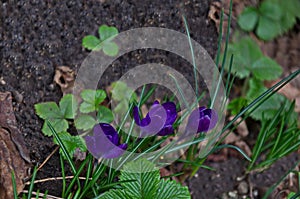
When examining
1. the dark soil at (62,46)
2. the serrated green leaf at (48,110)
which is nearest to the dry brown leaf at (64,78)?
the dark soil at (62,46)

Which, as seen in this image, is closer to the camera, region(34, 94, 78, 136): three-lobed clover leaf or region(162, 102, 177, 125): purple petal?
region(162, 102, 177, 125): purple petal

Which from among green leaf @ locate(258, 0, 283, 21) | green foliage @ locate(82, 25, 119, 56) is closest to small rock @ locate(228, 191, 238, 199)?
green foliage @ locate(82, 25, 119, 56)

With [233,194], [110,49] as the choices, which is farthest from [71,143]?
[233,194]

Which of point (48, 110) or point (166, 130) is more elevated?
point (48, 110)

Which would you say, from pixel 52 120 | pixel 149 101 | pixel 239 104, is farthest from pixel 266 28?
pixel 52 120

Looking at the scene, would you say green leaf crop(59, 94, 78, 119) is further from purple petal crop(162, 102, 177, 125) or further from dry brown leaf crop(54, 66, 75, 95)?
purple petal crop(162, 102, 177, 125)

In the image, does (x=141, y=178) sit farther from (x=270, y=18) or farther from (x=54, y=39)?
(x=270, y=18)

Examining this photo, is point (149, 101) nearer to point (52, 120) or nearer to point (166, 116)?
point (52, 120)
